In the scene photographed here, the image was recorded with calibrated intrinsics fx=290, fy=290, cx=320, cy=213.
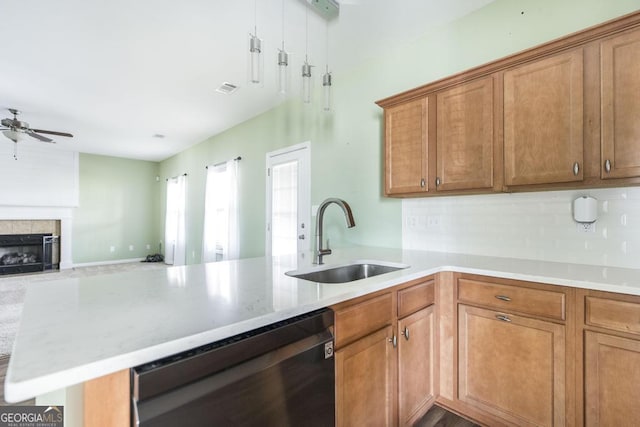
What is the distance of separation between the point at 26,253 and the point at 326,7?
7724 mm

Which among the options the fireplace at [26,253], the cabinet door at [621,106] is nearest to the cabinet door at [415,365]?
the cabinet door at [621,106]

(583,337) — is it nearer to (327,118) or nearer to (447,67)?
(447,67)

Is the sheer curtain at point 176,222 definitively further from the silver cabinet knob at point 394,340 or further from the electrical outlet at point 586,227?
the electrical outlet at point 586,227

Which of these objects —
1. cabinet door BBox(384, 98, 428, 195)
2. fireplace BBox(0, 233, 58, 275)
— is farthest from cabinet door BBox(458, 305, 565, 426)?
fireplace BBox(0, 233, 58, 275)

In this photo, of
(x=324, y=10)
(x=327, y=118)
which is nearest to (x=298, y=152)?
(x=327, y=118)

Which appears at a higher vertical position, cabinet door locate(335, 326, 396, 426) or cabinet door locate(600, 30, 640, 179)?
cabinet door locate(600, 30, 640, 179)

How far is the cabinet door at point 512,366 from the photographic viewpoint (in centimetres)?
141

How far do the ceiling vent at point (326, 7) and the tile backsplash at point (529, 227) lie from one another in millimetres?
1602

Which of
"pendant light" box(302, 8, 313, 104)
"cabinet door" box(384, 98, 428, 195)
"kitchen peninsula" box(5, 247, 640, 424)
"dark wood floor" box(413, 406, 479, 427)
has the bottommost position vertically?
"dark wood floor" box(413, 406, 479, 427)

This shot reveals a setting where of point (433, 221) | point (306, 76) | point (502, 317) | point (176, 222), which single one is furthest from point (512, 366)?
point (176, 222)

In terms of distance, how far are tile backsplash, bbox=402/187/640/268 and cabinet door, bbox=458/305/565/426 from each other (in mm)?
611

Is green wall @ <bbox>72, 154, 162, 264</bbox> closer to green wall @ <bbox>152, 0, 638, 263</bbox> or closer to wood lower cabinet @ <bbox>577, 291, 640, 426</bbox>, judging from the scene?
green wall @ <bbox>152, 0, 638, 263</bbox>

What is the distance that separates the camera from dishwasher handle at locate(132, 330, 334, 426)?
2.06 ft

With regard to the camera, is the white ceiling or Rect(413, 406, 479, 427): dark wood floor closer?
Rect(413, 406, 479, 427): dark wood floor
